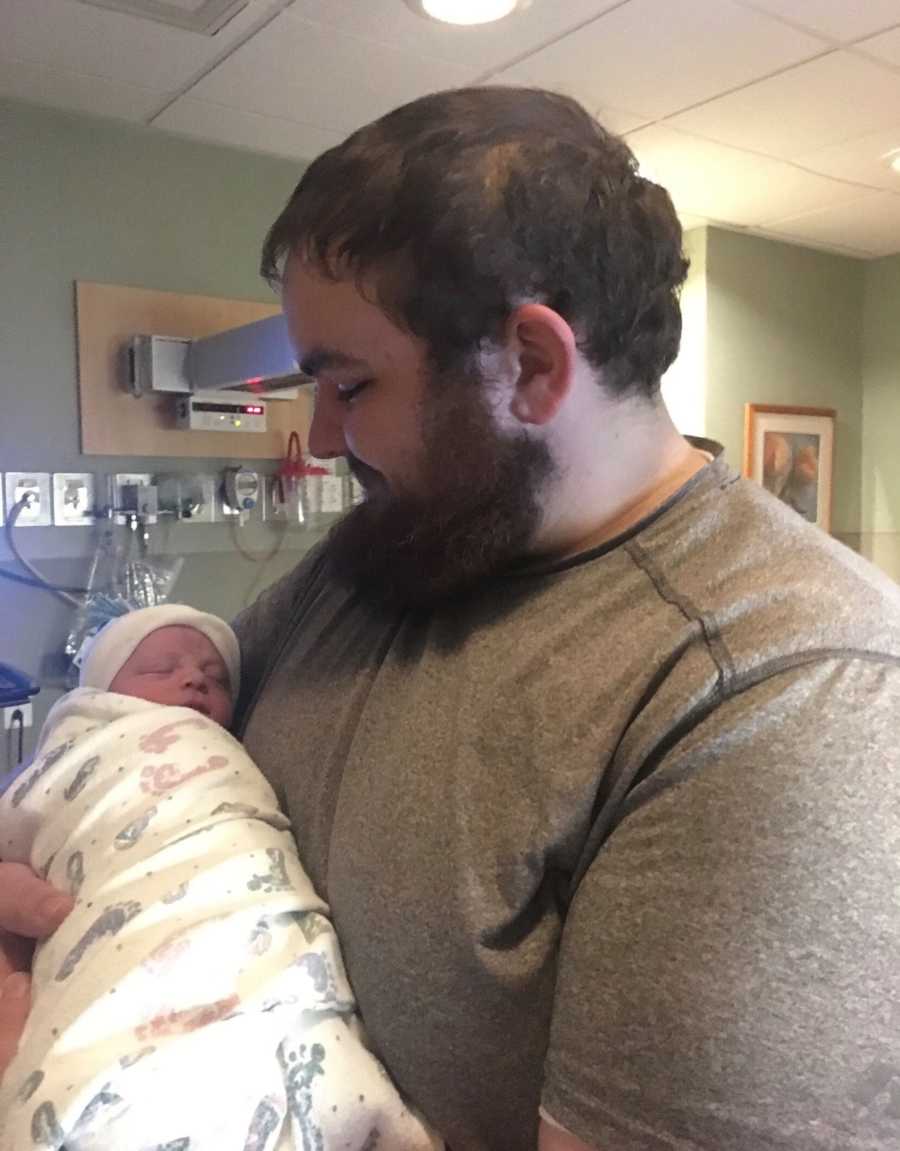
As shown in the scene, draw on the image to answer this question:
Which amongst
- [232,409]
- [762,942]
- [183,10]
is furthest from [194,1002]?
[232,409]

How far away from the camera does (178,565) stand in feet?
8.25

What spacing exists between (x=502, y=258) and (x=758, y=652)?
0.35 m

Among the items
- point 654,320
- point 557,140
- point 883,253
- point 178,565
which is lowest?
point 178,565

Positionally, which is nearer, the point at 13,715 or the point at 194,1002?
the point at 194,1002

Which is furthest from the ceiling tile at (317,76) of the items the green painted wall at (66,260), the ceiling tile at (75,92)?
the green painted wall at (66,260)

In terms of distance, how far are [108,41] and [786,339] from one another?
2.35 metres

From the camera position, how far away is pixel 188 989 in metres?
0.79

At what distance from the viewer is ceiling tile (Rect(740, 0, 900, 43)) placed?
1.88 m

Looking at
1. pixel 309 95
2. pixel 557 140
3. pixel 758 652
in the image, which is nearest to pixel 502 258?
pixel 557 140

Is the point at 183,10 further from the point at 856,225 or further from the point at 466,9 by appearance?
the point at 856,225

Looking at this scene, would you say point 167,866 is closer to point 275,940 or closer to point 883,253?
point 275,940

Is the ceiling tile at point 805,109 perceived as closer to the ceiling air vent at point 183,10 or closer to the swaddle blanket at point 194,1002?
the ceiling air vent at point 183,10

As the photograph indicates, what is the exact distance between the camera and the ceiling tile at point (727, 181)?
2582 mm

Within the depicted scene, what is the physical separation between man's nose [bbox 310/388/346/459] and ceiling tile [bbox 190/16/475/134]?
130 cm
